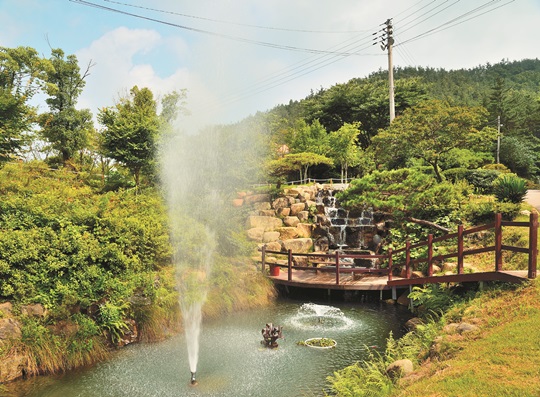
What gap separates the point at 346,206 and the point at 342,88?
24723mm

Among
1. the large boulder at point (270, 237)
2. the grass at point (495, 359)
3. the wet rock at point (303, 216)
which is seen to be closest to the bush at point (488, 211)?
the grass at point (495, 359)

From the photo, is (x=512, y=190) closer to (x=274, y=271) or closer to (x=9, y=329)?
(x=274, y=271)

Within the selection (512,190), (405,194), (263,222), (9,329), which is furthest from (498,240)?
(263,222)

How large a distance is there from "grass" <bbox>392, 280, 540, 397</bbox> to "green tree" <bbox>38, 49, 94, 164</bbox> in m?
27.0

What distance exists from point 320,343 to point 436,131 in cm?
1459

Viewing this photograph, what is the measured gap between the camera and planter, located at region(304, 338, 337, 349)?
9.08m

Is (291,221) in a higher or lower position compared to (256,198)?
lower

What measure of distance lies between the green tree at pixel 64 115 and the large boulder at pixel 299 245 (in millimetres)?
17893

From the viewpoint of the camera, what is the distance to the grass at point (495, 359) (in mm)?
4484

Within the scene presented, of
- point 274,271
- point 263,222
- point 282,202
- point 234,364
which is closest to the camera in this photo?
point 234,364

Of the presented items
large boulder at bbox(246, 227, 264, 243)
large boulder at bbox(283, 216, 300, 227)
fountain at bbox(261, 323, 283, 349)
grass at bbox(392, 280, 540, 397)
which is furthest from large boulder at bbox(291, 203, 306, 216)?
grass at bbox(392, 280, 540, 397)

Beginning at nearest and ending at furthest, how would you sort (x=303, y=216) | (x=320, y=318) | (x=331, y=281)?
(x=320, y=318)
(x=331, y=281)
(x=303, y=216)

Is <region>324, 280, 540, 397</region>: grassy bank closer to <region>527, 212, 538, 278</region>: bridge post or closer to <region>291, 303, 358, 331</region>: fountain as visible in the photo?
<region>527, 212, 538, 278</region>: bridge post

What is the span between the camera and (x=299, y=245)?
17.6 metres
